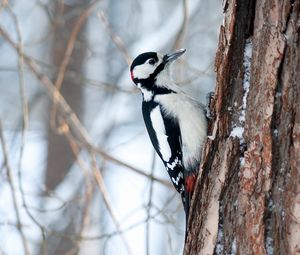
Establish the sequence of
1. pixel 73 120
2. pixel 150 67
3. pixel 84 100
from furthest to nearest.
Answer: pixel 84 100 → pixel 73 120 → pixel 150 67

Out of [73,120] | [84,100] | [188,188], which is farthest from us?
[84,100]

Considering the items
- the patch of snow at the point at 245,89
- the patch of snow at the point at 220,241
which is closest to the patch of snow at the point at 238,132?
the patch of snow at the point at 245,89

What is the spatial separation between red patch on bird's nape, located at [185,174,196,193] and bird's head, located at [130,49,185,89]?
0.67 metres

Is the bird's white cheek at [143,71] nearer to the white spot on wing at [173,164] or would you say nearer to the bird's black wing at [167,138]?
the bird's black wing at [167,138]

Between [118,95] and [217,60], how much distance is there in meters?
3.86

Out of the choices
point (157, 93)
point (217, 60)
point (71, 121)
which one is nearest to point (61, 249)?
point (71, 121)

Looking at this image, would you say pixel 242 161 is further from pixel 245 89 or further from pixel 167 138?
pixel 167 138

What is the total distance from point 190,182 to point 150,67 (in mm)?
805

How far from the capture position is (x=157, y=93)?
378 centimetres

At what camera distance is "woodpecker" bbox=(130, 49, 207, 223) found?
347cm

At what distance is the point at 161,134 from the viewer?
3.66 m

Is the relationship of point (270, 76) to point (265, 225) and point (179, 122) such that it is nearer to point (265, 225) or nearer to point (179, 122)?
point (265, 225)

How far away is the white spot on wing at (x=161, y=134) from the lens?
143 inches

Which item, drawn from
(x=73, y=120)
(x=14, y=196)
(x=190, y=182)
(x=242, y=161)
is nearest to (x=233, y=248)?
(x=242, y=161)
